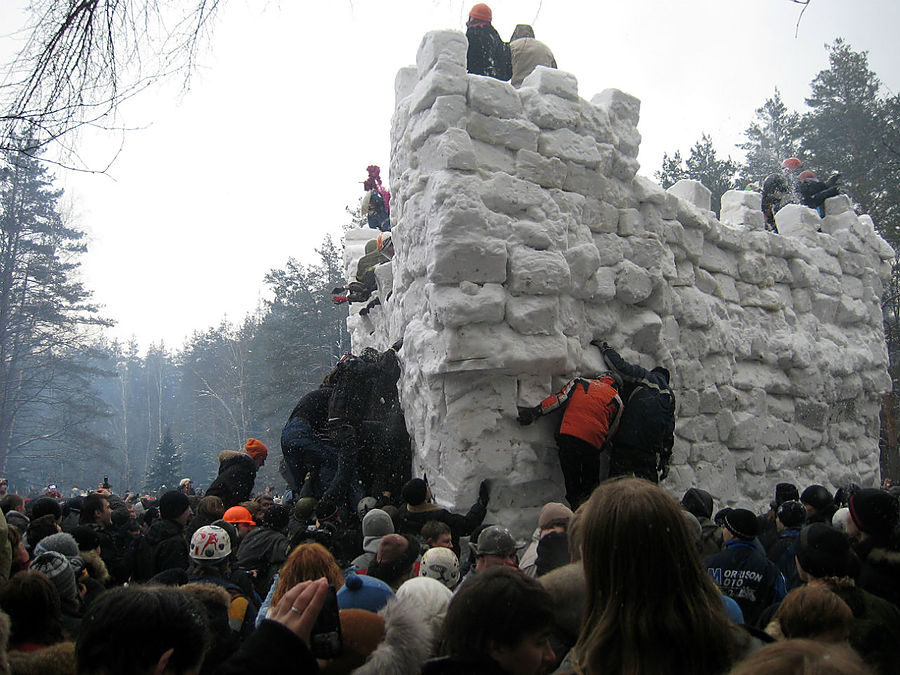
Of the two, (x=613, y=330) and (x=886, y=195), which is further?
(x=886, y=195)

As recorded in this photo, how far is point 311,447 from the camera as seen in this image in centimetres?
620

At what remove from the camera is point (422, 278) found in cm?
531

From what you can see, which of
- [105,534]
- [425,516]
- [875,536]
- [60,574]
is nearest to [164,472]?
[105,534]

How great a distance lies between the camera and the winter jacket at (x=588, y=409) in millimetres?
4637

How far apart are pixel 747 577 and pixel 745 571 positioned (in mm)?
29

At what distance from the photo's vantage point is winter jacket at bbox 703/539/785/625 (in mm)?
3109

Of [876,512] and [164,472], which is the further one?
[164,472]

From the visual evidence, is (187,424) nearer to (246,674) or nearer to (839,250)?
(839,250)

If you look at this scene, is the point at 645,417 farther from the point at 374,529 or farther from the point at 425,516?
the point at 374,529

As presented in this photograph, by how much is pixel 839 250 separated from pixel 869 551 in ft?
22.5

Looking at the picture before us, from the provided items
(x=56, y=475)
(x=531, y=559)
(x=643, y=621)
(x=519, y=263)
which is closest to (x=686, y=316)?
(x=519, y=263)

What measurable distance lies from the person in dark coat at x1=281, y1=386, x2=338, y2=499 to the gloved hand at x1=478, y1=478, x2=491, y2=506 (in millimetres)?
1912

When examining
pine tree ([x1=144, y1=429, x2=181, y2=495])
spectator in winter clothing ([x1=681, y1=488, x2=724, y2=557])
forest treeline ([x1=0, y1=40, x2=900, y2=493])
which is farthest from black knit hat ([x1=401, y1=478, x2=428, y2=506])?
Result: pine tree ([x1=144, y1=429, x2=181, y2=495])

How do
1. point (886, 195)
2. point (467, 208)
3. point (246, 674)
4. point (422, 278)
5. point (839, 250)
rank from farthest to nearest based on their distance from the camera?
point (886, 195) < point (839, 250) < point (422, 278) < point (467, 208) < point (246, 674)
